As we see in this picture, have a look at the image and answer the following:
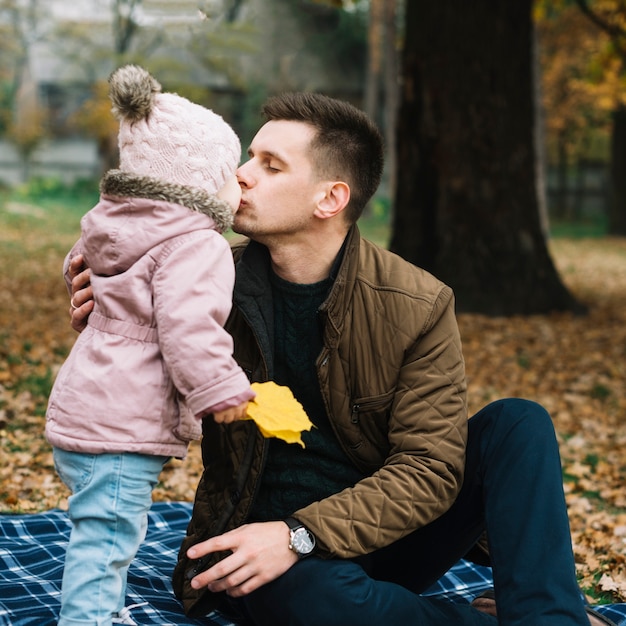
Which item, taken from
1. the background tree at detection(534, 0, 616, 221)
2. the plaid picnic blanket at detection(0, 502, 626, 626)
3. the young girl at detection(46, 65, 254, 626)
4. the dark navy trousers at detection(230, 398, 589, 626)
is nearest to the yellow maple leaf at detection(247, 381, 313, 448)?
the young girl at detection(46, 65, 254, 626)

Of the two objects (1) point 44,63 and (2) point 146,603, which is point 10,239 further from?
(1) point 44,63

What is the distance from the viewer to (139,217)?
8.10 feet

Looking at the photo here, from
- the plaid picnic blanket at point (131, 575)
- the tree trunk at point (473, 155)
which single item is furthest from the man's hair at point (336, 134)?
the tree trunk at point (473, 155)

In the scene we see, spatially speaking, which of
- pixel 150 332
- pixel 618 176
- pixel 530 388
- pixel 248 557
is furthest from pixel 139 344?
pixel 618 176

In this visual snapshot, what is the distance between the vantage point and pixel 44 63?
33.9 m

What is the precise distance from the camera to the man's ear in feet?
9.57

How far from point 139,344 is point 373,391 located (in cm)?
75

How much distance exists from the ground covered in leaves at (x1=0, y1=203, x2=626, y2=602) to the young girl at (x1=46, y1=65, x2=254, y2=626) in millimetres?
1772

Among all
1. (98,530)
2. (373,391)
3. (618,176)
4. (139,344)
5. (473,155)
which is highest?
(473,155)

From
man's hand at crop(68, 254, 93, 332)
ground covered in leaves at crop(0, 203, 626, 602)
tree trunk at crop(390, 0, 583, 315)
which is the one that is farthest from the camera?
tree trunk at crop(390, 0, 583, 315)

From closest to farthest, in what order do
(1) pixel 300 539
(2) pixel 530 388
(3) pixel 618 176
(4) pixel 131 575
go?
(1) pixel 300 539 < (4) pixel 131 575 < (2) pixel 530 388 < (3) pixel 618 176

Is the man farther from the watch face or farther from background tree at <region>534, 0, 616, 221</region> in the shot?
background tree at <region>534, 0, 616, 221</region>

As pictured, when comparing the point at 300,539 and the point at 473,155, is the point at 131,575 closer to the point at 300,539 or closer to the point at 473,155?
the point at 300,539

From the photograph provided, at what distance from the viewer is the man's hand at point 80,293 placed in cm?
265
